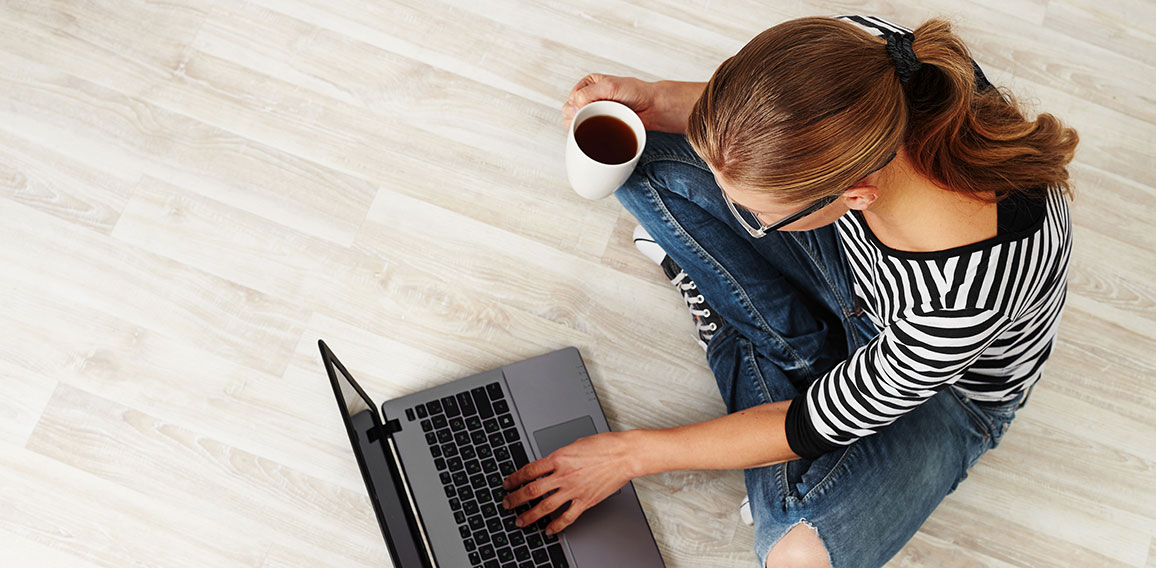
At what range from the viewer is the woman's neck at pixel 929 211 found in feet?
2.73

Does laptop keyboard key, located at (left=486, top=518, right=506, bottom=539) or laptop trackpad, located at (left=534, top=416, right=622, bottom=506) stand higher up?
laptop trackpad, located at (left=534, top=416, right=622, bottom=506)

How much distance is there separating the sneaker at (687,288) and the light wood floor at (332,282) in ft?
0.14

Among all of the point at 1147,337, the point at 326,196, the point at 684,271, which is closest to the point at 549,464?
the point at 684,271

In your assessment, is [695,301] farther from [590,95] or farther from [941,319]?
[941,319]

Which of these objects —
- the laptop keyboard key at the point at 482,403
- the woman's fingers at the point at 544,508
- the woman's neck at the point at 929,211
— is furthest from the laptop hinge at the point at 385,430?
the woman's neck at the point at 929,211

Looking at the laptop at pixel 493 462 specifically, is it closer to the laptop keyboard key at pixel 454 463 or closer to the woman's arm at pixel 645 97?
the laptop keyboard key at pixel 454 463

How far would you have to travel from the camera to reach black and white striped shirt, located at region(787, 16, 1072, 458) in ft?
2.74

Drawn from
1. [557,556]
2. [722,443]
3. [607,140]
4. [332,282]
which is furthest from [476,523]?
[607,140]

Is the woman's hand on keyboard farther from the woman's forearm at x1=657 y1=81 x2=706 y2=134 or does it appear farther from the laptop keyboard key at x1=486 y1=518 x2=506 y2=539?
the woman's forearm at x1=657 y1=81 x2=706 y2=134

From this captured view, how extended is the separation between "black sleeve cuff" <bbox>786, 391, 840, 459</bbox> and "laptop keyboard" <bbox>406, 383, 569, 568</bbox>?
388 millimetres

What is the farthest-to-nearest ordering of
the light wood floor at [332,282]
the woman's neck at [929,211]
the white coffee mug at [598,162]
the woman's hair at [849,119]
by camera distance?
the light wood floor at [332,282]
the white coffee mug at [598,162]
the woman's neck at [929,211]
the woman's hair at [849,119]

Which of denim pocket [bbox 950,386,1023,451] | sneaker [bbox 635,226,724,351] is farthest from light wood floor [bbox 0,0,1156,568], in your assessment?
denim pocket [bbox 950,386,1023,451]

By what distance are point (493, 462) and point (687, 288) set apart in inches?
17.7

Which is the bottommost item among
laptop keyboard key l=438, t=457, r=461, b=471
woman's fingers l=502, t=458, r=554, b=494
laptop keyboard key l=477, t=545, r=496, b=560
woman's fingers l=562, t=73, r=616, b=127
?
Answer: laptop keyboard key l=477, t=545, r=496, b=560
